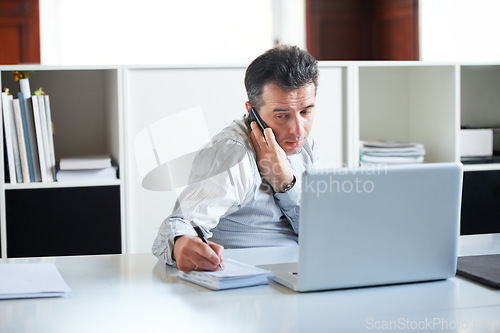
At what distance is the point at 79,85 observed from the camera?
3.16m

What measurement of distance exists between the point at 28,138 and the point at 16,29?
2.39 m

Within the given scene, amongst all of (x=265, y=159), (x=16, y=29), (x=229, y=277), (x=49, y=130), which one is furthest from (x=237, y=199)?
(x=16, y=29)

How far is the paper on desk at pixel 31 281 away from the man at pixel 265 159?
0.46 metres

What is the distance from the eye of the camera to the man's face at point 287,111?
201 cm

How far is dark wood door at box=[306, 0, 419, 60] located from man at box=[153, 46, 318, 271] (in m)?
3.24

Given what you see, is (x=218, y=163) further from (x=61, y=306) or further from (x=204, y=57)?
(x=204, y=57)

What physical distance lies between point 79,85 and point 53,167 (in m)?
0.50

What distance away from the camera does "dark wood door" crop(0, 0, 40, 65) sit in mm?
4875

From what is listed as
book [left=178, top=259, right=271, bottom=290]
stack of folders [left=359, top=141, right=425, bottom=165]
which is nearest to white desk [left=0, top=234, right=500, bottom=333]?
book [left=178, top=259, right=271, bottom=290]

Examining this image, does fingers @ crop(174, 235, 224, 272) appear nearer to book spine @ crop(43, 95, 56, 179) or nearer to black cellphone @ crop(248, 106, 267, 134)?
black cellphone @ crop(248, 106, 267, 134)

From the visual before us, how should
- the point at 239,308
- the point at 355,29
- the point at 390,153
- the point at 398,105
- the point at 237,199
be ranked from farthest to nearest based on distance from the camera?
the point at 355,29 → the point at 398,105 → the point at 390,153 → the point at 237,199 → the point at 239,308

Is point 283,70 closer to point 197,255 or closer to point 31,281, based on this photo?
point 197,255

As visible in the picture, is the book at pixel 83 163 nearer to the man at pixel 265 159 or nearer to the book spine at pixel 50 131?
the book spine at pixel 50 131

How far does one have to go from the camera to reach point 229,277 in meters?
1.45
